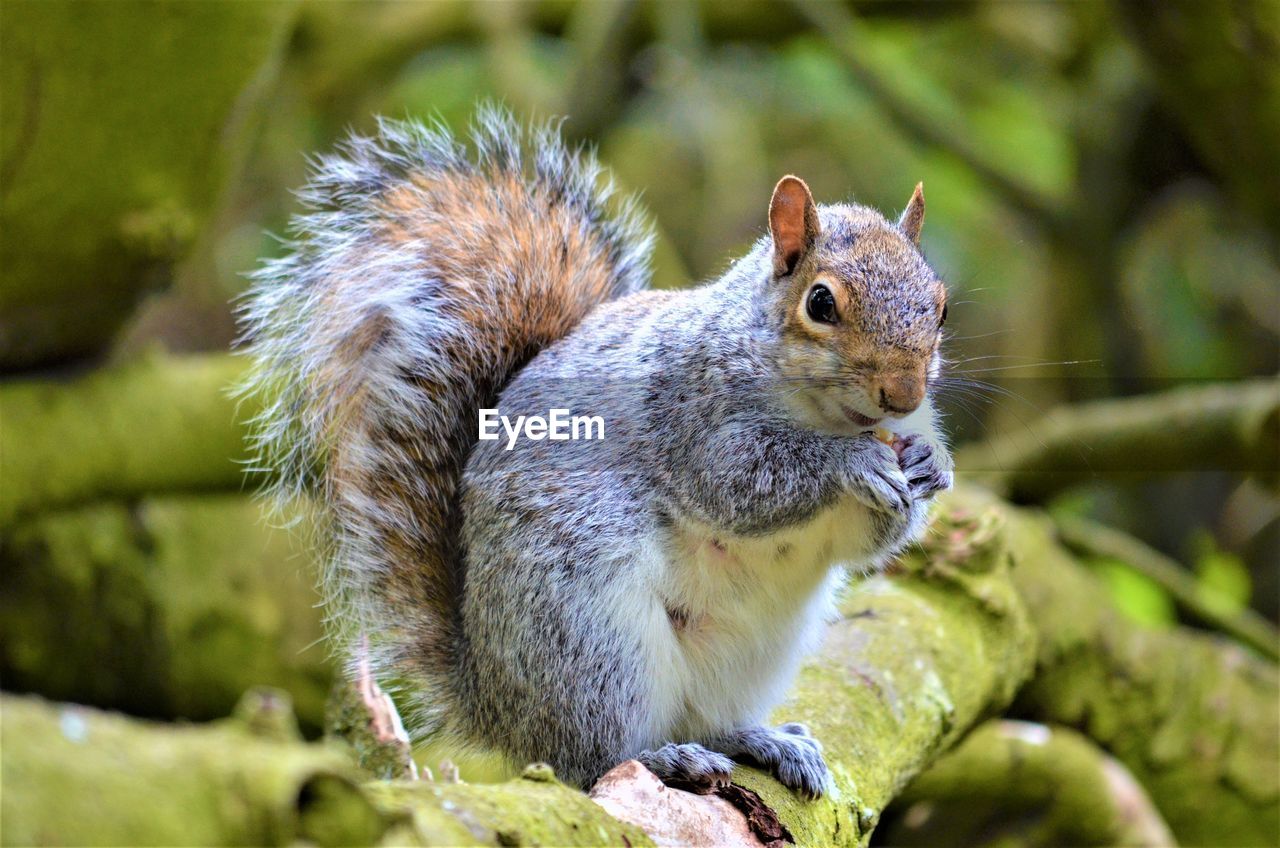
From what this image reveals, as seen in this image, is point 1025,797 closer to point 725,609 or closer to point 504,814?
point 725,609

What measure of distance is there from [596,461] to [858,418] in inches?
13.0

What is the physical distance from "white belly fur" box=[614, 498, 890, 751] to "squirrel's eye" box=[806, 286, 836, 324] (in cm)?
24

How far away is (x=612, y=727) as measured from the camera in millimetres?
1499

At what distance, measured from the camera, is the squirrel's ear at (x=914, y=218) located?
1552mm

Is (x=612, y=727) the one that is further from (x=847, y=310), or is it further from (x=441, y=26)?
(x=441, y=26)

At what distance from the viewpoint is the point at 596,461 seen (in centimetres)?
157

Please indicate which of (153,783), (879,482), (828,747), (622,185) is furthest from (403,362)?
(622,185)

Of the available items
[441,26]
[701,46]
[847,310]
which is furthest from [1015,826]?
[441,26]

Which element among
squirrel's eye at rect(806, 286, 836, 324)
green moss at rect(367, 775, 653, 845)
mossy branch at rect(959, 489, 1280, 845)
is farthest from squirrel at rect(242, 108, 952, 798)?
mossy branch at rect(959, 489, 1280, 845)

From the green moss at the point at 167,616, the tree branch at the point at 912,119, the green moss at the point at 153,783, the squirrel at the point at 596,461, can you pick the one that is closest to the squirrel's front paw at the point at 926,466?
the squirrel at the point at 596,461

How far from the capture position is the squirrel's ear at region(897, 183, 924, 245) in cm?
155

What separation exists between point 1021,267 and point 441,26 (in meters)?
2.45

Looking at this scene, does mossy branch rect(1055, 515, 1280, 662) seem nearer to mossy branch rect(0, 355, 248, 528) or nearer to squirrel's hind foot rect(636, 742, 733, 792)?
squirrel's hind foot rect(636, 742, 733, 792)

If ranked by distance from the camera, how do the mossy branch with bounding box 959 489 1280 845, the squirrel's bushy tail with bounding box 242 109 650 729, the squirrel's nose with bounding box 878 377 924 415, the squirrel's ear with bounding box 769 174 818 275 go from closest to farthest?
the squirrel's nose with bounding box 878 377 924 415
the squirrel's ear with bounding box 769 174 818 275
the squirrel's bushy tail with bounding box 242 109 650 729
the mossy branch with bounding box 959 489 1280 845
